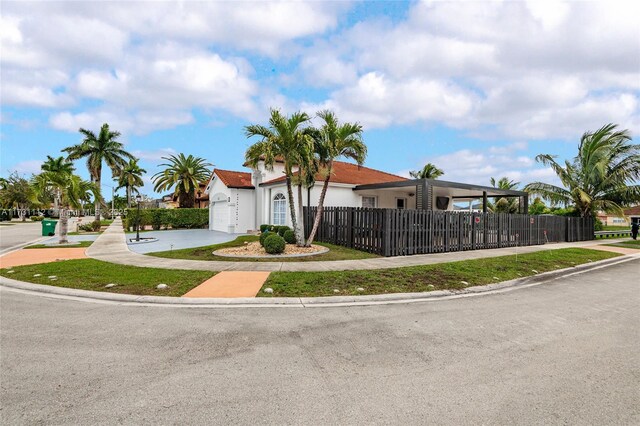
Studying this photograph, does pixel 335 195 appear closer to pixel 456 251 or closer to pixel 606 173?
pixel 456 251

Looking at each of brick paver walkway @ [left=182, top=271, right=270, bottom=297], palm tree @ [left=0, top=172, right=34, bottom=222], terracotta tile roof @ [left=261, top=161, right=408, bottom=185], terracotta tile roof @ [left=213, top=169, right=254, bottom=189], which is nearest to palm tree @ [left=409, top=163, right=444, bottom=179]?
terracotta tile roof @ [left=261, top=161, right=408, bottom=185]

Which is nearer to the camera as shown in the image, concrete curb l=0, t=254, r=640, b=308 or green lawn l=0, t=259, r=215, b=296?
concrete curb l=0, t=254, r=640, b=308

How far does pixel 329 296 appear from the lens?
6672mm

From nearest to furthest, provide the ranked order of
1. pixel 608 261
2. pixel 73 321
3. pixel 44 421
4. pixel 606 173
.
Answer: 1. pixel 44 421
2. pixel 73 321
3. pixel 608 261
4. pixel 606 173

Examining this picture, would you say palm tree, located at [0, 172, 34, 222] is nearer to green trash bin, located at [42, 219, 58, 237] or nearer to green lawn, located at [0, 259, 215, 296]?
green trash bin, located at [42, 219, 58, 237]

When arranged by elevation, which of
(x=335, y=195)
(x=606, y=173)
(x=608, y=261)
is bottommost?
(x=608, y=261)

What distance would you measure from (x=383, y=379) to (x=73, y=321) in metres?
4.89

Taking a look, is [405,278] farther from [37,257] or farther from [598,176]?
[598,176]

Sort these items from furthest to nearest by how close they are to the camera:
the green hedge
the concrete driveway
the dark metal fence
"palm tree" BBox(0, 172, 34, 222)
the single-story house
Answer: "palm tree" BBox(0, 172, 34, 222)
the green hedge
the single-story house
the concrete driveway
the dark metal fence

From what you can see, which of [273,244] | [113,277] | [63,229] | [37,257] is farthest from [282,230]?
[63,229]

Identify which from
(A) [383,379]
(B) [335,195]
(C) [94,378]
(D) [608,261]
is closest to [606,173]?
(D) [608,261]

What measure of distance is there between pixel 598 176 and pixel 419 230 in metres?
17.0

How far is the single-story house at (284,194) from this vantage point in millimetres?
19156

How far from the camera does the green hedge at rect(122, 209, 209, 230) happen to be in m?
27.5
